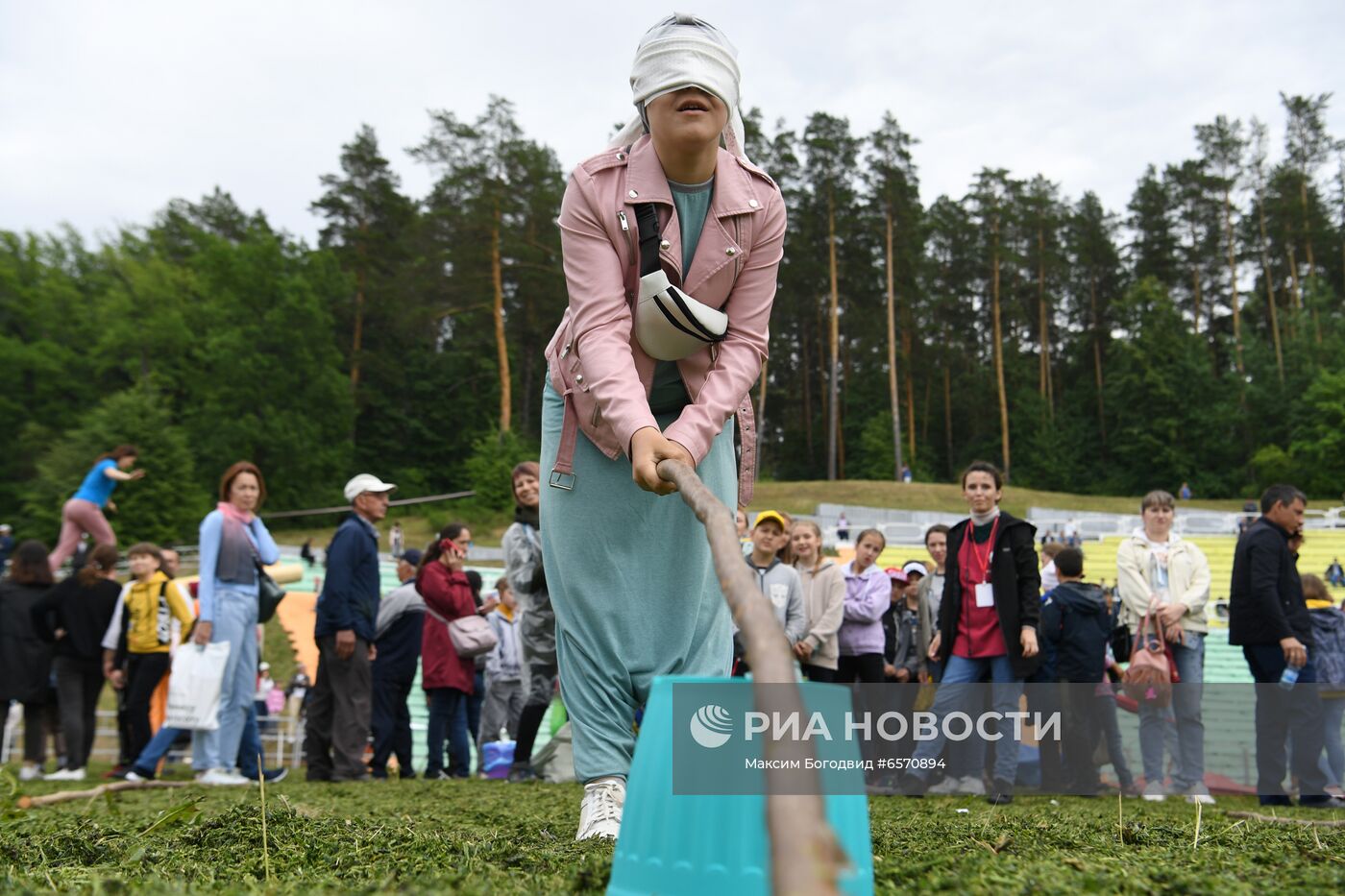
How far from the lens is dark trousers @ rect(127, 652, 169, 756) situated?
804 cm

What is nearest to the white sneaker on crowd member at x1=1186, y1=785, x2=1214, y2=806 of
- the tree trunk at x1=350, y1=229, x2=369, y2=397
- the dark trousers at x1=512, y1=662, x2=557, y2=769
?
the dark trousers at x1=512, y1=662, x2=557, y2=769

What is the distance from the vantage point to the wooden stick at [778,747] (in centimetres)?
108

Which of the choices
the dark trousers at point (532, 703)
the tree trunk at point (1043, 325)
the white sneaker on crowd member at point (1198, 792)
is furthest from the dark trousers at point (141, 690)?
the tree trunk at point (1043, 325)

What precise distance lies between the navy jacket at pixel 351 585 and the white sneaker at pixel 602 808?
16.0 feet

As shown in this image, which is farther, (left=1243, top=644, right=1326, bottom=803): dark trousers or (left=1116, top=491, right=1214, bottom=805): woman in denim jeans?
(left=1116, top=491, right=1214, bottom=805): woman in denim jeans

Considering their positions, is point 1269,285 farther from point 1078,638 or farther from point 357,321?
point 1078,638

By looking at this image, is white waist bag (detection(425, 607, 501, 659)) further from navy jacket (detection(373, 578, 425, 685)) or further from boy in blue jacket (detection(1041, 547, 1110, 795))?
boy in blue jacket (detection(1041, 547, 1110, 795))

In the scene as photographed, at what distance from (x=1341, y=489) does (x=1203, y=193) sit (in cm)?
1889

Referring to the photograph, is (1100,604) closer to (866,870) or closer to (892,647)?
(892,647)

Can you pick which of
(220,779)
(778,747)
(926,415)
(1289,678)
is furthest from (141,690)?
(926,415)

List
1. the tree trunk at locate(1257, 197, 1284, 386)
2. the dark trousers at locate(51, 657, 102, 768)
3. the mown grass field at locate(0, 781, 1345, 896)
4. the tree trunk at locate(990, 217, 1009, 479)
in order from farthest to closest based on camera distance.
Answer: the tree trunk at locate(1257, 197, 1284, 386)
the tree trunk at locate(990, 217, 1009, 479)
the dark trousers at locate(51, 657, 102, 768)
the mown grass field at locate(0, 781, 1345, 896)

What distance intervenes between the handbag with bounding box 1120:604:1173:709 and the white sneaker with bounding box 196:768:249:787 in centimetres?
547

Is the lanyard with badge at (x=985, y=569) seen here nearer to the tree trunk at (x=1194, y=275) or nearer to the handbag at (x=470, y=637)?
the handbag at (x=470, y=637)

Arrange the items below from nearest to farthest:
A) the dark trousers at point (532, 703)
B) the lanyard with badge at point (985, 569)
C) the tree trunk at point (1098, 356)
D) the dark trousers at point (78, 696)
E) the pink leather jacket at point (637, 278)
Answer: the pink leather jacket at point (637, 278)
the lanyard with badge at point (985, 569)
the dark trousers at point (532, 703)
the dark trousers at point (78, 696)
the tree trunk at point (1098, 356)
